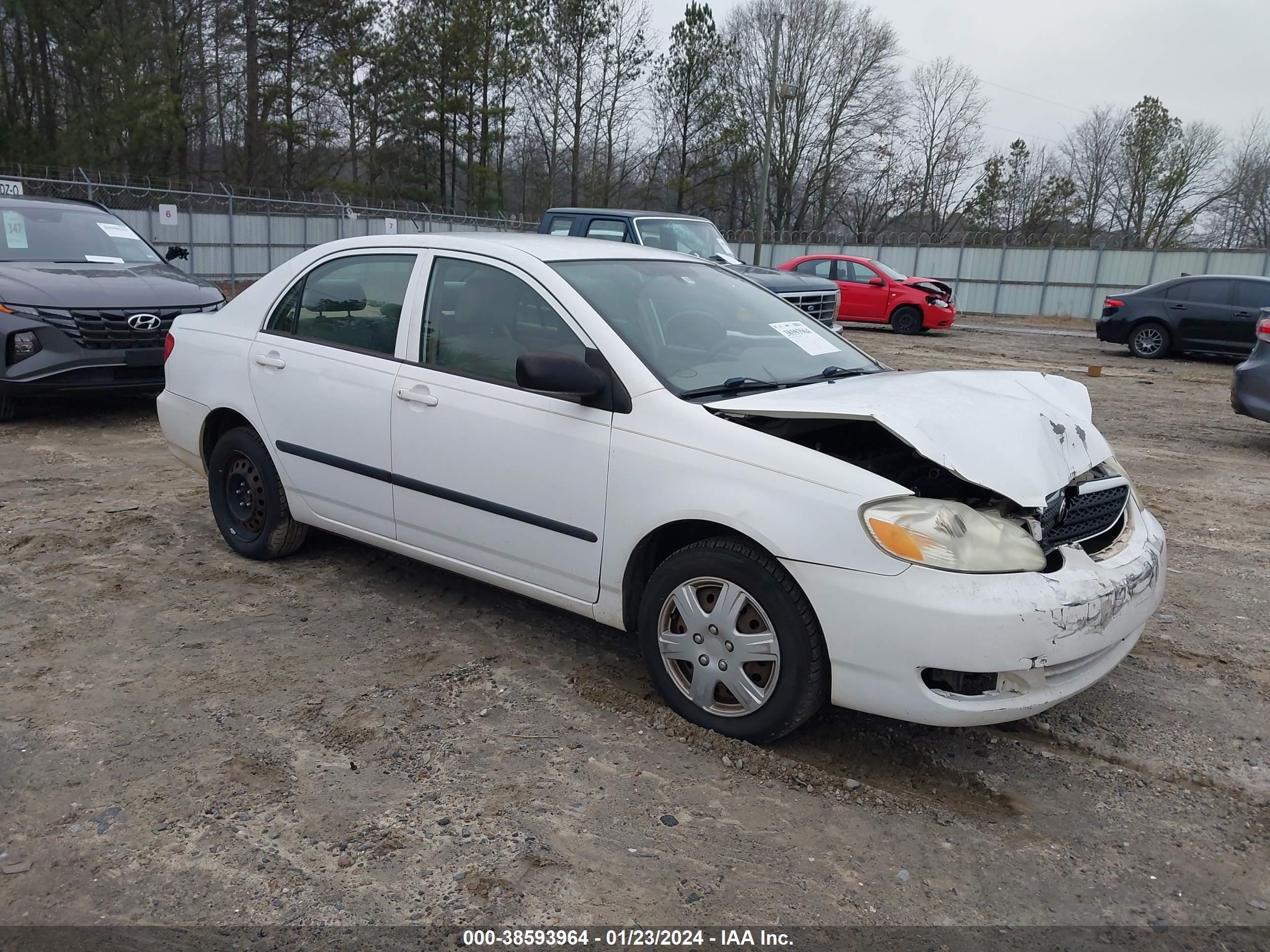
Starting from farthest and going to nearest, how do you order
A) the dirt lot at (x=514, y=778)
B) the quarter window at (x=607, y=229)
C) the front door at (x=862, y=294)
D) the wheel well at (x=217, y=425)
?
the front door at (x=862, y=294)
the quarter window at (x=607, y=229)
the wheel well at (x=217, y=425)
the dirt lot at (x=514, y=778)

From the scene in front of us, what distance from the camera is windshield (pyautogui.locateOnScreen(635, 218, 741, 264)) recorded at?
464 inches

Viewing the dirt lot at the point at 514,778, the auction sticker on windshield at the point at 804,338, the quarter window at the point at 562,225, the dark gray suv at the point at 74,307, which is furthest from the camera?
the quarter window at the point at 562,225

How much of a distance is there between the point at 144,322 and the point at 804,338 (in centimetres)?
606

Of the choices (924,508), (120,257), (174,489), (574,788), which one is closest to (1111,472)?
(924,508)

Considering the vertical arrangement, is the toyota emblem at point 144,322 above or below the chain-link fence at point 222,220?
below

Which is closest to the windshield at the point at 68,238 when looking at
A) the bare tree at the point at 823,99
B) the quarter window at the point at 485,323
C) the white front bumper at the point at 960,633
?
the quarter window at the point at 485,323

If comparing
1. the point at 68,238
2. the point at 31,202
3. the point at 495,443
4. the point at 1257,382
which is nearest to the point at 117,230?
the point at 68,238

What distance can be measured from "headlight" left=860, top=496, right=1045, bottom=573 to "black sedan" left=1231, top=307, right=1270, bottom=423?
6.82m

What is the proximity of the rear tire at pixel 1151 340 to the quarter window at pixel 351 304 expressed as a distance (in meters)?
16.4

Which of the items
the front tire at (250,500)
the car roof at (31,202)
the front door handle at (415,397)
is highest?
the car roof at (31,202)

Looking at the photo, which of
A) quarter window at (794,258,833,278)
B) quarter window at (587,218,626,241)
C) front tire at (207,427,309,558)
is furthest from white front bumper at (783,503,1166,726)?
quarter window at (794,258,833,278)

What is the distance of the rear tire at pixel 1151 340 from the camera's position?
1712cm

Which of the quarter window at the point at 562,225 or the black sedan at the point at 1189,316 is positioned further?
the black sedan at the point at 1189,316

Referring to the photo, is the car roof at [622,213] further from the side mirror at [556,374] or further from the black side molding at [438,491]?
the side mirror at [556,374]
